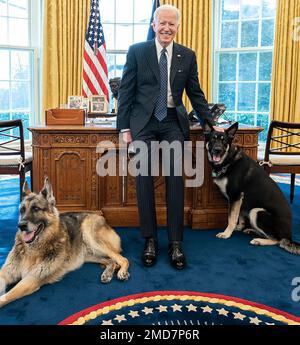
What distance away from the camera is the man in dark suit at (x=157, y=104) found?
2.91m

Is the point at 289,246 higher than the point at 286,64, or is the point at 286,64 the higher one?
the point at 286,64

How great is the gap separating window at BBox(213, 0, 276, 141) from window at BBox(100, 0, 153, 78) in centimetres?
116

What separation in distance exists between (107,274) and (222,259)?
2.79 feet

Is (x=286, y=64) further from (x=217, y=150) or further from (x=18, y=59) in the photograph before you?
(x=18, y=59)

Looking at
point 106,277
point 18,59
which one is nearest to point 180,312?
point 106,277

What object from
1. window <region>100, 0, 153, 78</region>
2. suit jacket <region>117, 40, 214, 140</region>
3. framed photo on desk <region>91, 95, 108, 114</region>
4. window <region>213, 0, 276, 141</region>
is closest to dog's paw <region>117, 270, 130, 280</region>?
suit jacket <region>117, 40, 214, 140</region>

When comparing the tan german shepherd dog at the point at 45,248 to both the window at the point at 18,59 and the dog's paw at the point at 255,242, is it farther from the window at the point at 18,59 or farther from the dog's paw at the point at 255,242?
Answer: the window at the point at 18,59

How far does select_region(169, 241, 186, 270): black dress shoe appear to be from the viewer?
2.74 metres

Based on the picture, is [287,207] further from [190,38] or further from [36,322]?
[190,38]

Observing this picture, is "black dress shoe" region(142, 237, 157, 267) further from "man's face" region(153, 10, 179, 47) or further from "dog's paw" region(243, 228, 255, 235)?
"man's face" region(153, 10, 179, 47)

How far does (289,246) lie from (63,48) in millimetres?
4607

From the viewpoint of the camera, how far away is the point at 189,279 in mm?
2584

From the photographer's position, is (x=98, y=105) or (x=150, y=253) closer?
(x=150, y=253)

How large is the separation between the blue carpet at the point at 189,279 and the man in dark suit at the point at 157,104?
229mm
